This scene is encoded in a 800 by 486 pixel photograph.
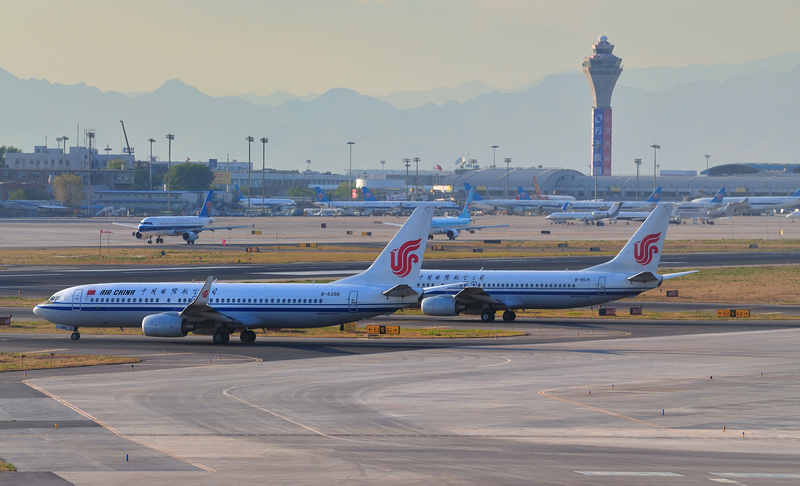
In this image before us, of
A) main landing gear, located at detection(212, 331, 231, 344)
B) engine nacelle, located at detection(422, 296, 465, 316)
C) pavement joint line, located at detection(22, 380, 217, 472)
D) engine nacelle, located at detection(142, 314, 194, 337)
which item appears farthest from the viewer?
engine nacelle, located at detection(422, 296, 465, 316)

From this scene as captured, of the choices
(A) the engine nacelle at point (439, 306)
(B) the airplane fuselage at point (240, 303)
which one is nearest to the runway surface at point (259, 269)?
(B) the airplane fuselage at point (240, 303)

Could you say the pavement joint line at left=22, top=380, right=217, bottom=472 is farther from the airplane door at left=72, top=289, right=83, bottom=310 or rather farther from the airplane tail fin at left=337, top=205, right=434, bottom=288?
the airplane tail fin at left=337, top=205, right=434, bottom=288

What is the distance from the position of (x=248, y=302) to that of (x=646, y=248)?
2476cm

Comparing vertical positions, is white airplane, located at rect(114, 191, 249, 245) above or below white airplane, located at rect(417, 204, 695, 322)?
above

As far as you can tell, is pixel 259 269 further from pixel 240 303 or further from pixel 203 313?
pixel 203 313

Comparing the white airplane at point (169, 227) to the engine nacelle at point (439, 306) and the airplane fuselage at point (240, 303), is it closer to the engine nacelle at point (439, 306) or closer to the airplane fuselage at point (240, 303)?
the engine nacelle at point (439, 306)

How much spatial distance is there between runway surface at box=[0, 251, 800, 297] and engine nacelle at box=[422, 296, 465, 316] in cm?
2676

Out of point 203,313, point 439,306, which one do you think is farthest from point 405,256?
point 439,306

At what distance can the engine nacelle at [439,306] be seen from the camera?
58.2m

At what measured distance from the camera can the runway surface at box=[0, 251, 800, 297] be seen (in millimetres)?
82188

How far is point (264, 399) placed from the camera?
34.1 meters

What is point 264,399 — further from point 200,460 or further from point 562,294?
point 562,294

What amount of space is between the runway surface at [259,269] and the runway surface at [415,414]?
3317cm

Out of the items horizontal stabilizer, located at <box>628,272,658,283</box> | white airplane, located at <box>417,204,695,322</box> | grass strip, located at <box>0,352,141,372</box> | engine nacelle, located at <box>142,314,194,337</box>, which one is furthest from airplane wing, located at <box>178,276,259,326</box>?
horizontal stabilizer, located at <box>628,272,658,283</box>
